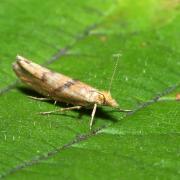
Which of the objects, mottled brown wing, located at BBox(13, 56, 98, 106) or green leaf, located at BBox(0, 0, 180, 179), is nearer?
green leaf, located at BBox(0, 0, 180, 179)

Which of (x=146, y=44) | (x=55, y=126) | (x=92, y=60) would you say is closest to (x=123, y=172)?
(x=55, y=126)

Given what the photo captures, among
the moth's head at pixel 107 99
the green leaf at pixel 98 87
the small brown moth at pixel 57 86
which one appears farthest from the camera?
the small brown moth at pixel 57 86

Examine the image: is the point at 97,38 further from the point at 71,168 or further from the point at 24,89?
→ the point at 71,168

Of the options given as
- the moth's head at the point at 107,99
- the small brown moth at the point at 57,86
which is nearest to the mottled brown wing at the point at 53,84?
the small brown moth at the point at 57,86

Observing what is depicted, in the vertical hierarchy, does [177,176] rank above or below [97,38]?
below

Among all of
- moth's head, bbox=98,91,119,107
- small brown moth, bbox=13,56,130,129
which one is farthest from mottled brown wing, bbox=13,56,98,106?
moth's head, bbox=98,91,119,107

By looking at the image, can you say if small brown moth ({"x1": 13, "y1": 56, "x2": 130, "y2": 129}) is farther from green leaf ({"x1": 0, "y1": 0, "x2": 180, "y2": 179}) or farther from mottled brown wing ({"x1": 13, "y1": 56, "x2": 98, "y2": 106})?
green leaf ({"x1": 0, "y1": 0, "x2": 180, "y2": 179})

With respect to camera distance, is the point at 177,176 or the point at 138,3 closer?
the point at 177,176

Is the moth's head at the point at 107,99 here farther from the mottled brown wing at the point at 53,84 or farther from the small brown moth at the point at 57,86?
the mottled brown wing at the point at 53,84
